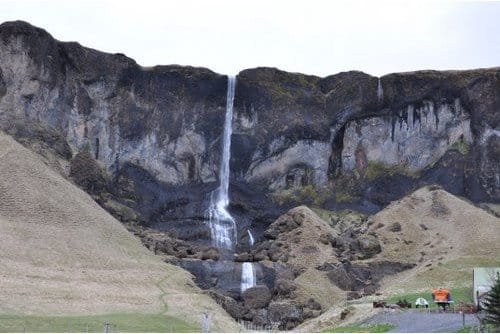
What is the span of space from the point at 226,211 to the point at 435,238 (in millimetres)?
25699

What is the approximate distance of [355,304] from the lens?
6231 centimetres

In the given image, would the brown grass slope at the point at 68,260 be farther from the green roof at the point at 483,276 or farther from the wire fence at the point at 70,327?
the green roof at the point at 483,276

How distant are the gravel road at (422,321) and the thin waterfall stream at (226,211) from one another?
26.4 m

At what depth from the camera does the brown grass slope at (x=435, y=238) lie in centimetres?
7362

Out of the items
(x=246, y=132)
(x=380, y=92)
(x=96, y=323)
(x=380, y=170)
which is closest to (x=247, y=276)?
(x=96, y=323)

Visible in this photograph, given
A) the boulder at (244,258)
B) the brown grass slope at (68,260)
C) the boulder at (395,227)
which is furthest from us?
the boulder at (395,227)

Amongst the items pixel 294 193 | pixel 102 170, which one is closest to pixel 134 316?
pixel 102 170

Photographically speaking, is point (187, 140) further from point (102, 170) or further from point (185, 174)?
point (102, 170)

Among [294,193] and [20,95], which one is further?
[294,193]

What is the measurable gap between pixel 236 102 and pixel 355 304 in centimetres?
4852

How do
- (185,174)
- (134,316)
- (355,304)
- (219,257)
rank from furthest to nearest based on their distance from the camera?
(185,174) < (219,257) < (355,304) < (134,316)

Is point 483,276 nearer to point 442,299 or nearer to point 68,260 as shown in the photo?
point 442,299

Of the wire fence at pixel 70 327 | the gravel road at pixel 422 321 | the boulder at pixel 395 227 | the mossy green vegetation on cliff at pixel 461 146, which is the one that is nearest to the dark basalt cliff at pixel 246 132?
the mossy green vegetation on cliff at pixel 461 146

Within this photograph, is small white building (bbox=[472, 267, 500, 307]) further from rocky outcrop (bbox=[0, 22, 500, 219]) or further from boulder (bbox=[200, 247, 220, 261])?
rocky outcrop (bbox=[0, 22, 500, 219])
